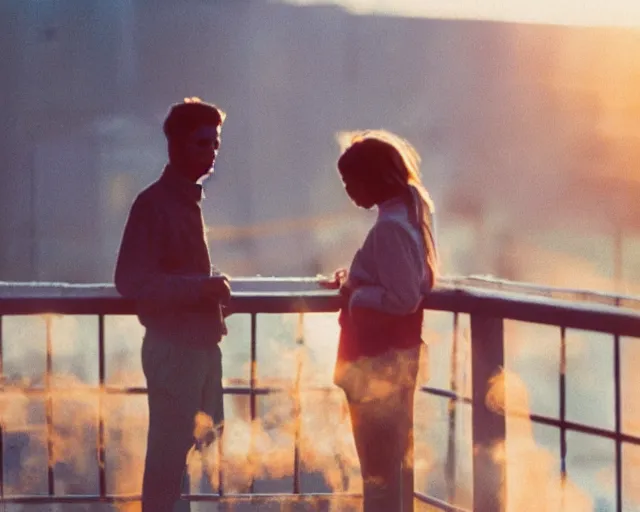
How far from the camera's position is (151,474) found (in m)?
2.51

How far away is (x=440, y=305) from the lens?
272 cm

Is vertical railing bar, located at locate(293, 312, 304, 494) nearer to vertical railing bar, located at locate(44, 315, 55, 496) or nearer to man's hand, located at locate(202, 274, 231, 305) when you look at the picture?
man's hand, located at locate(202, 274, 231, 305)

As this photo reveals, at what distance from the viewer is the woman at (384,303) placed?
2.20 m

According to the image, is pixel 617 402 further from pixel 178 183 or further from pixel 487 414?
pixel 178 183

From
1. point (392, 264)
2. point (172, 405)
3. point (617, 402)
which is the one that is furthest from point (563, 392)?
point (172, 405)

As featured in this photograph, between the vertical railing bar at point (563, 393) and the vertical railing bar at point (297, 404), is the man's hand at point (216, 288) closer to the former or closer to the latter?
the vertical railing bar at point (297, 404)

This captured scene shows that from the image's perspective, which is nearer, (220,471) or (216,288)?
(216,288)

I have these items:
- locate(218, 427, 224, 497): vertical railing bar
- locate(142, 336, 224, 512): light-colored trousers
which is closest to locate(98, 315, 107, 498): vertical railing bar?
locate(218, 427, 224, 497): vertical railing bar

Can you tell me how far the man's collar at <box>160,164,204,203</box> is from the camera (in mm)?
2375

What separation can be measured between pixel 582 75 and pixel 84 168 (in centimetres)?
1113

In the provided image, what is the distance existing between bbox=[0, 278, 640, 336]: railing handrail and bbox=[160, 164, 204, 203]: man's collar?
55 cm

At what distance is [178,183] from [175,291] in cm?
29

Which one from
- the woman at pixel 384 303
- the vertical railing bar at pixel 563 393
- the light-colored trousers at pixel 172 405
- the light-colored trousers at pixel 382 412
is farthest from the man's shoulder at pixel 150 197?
the vertical railing bar at pixel 563 393

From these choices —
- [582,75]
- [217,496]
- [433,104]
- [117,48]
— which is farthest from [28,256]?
[217,496]
